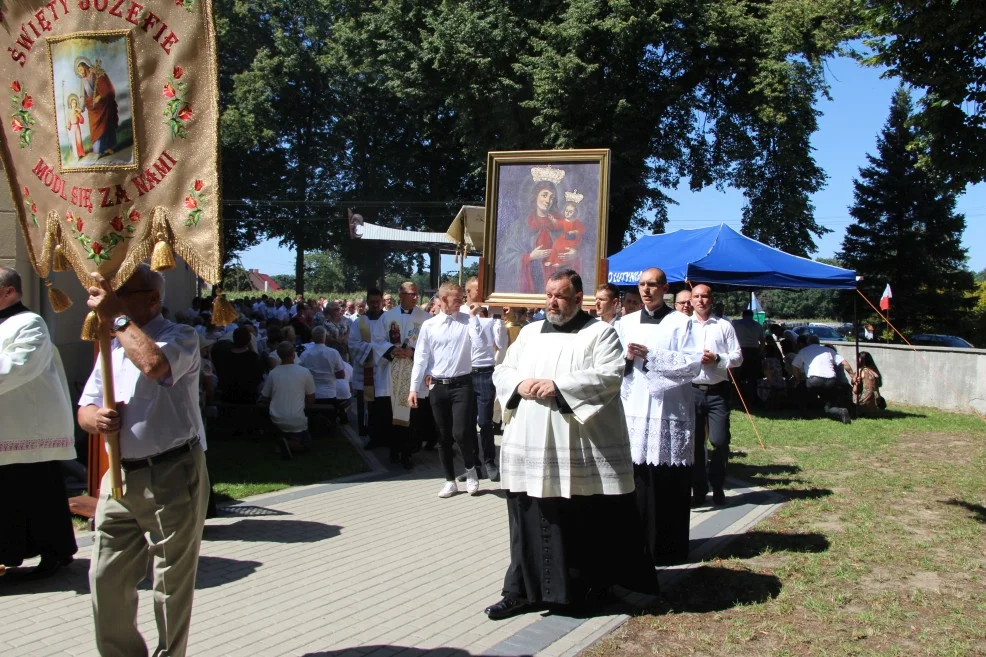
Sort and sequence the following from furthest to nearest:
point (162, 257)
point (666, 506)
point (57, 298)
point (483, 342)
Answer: point (483, 342)
point (666, 506)
point (57, 298)
point (162, 257)

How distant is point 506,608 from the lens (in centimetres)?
505

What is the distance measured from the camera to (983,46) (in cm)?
678

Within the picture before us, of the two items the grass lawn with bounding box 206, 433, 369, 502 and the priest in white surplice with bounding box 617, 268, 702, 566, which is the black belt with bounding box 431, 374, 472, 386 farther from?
the priest in white surplice with bounding box 617, 268, 702, 566

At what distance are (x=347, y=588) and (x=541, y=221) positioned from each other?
3537 mm

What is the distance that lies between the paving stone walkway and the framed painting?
210cm

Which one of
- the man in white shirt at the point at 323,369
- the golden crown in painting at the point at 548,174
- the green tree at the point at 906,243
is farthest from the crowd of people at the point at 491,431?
the green tree at the point at 906,243

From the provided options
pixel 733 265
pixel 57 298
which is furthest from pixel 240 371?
pixel 733 265

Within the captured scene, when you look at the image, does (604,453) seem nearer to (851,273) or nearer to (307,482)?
(307,482)

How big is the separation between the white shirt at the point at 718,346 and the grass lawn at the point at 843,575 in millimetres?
1321

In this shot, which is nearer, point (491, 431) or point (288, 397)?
point (491, 431)

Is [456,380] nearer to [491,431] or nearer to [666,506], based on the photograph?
[491,431]

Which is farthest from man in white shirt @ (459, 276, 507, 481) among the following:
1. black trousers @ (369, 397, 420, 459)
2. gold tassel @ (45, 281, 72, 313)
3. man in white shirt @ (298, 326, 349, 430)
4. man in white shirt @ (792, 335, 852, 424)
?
man in white shirt @ (792, 335, 852, 424)

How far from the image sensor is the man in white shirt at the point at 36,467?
209 inches

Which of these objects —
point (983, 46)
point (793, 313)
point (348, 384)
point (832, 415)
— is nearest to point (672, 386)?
point (983, 46)
